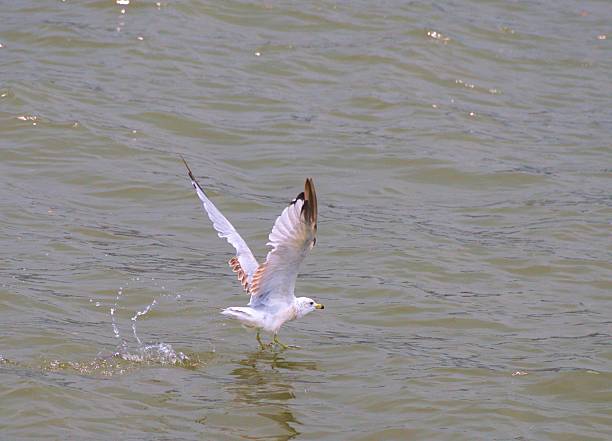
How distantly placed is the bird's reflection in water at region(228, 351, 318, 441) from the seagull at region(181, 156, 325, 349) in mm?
245

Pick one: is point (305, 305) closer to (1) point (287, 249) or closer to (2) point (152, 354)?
(1) point (287, 249)

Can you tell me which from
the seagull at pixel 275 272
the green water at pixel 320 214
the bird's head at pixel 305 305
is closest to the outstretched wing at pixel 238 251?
the seagull at pixel 275 272

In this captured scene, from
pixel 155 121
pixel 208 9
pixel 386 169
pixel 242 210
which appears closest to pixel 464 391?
pixel 242 210

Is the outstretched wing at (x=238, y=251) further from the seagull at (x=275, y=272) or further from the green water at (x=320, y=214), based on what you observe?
the green water at (x=320, y=214)

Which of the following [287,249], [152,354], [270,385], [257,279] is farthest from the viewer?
[257,279]

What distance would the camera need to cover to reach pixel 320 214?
38.0ft

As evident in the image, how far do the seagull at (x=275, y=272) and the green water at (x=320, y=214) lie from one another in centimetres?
34

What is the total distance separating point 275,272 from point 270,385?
2.63 feet

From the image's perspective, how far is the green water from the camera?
25.6 feet

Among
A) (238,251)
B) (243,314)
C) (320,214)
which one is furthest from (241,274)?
(320,214)

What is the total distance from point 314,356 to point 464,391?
1261 mm

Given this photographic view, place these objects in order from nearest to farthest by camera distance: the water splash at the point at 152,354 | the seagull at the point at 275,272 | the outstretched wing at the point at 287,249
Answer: the outstretched wing at the point at 287,249 < the seagull at the point at 275,272 < the water splash at the point at 152,354

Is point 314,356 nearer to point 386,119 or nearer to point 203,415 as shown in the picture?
point 203,415

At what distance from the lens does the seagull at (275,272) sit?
25.3ft
